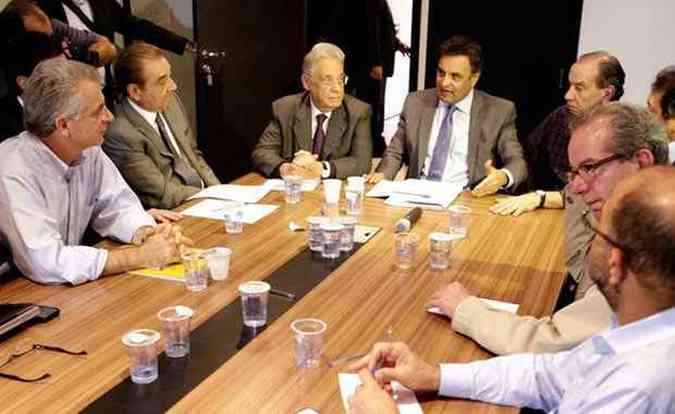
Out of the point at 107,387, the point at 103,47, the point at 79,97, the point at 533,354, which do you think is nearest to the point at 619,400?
the point at 533,354

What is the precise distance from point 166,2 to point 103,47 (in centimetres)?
156

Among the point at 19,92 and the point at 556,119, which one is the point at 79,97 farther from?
the point at 556,119

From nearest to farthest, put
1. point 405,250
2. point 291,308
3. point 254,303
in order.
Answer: point 254,303 → point 291,308 → point 405,250

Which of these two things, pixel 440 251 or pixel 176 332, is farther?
pixel 440 251

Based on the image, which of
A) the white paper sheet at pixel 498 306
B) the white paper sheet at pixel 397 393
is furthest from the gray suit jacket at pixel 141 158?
the white paper sheet at pixel 397 393

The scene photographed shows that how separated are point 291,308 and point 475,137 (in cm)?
193

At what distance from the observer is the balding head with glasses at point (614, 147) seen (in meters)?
1.79

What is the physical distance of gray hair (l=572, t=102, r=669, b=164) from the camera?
1783 millimetres

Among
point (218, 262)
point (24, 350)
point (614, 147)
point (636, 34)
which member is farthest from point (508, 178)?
point (636, 34)

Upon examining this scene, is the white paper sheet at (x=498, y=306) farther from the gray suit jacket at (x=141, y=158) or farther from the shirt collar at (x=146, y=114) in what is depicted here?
the shirt collar at (x=146, y=114)

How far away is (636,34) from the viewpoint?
16.1 ft

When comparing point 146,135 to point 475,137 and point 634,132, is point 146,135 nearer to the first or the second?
point 475,137

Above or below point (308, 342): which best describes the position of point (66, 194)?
above

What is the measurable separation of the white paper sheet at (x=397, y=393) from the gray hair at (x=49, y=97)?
A: 133 cm
